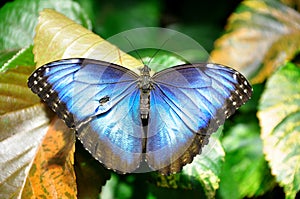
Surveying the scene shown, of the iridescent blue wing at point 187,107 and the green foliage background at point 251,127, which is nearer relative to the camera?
the iridescent blue wing at point 187,107

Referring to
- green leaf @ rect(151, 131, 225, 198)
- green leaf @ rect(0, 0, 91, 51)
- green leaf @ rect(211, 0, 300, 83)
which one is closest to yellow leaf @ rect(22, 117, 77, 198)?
green leaf @ rect(151, 131, 225, 198)

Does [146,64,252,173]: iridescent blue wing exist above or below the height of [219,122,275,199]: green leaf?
above

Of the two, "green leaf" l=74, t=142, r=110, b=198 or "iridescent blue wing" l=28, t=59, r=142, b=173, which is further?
"green leaf" l=74, t=142, r=110, b=198

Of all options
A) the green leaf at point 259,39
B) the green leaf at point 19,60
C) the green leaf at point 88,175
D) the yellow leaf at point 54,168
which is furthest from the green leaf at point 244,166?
the green leaf at point 19,60

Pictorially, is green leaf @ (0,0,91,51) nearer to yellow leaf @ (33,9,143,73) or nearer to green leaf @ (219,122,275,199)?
yellow leaf @ (33,9,143,73)

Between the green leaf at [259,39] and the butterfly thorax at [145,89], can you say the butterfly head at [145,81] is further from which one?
the green leaf at [259,39]

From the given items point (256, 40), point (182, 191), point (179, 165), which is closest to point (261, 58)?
point (256, 40)

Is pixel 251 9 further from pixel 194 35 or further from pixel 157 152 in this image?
pixel 157 152
